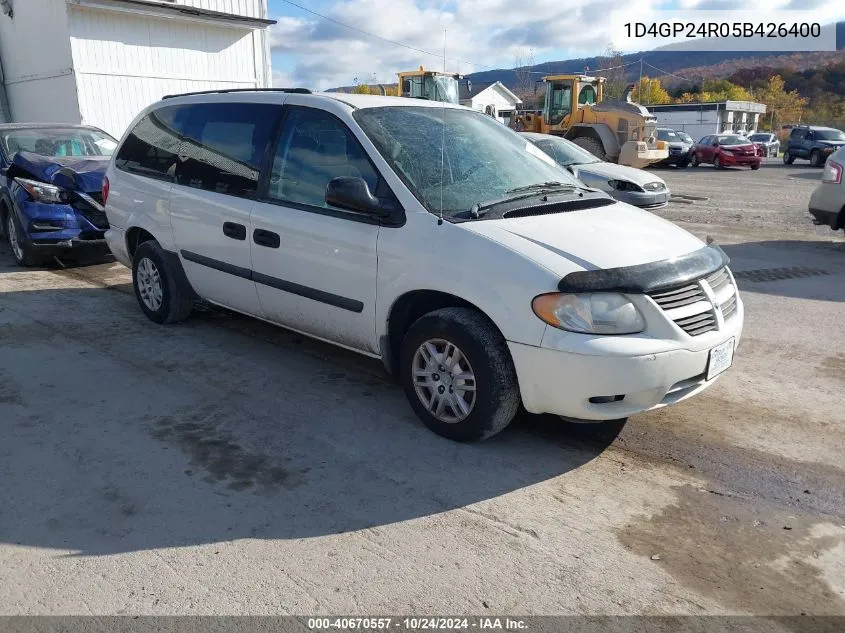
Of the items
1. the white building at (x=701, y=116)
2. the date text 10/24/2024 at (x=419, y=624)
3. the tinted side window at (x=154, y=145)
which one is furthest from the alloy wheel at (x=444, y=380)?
the white building at (x=701, y=116)

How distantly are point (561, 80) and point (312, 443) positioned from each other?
21.7 meters

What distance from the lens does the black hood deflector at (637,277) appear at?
10.6 ft

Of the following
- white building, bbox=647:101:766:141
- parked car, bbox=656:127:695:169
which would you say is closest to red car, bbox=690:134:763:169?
parked car, bbox=656:127:695:169

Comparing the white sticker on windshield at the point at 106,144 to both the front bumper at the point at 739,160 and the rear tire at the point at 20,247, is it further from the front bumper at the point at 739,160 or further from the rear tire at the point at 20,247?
the front bumper at the point at 739,160

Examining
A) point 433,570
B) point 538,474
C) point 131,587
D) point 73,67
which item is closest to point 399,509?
point 433,570

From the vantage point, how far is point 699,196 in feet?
57.1

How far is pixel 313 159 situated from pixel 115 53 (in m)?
13.8

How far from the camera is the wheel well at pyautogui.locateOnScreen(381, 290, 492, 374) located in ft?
12.5

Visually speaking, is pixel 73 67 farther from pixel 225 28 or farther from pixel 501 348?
pixel 501 348

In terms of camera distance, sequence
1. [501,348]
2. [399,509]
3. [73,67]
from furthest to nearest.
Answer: [73,67] → [501,348] → [399,509]

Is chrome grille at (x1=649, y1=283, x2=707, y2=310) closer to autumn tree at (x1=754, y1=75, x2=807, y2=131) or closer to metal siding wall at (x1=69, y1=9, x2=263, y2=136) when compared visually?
metal siding wall at (x1=69, y1=9, x2=263, y2=136)

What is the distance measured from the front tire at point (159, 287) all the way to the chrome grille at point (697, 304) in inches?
150

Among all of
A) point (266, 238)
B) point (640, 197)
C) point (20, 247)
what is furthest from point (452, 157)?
point (640, 197)

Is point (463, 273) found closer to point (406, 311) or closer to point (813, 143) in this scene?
point (406, 311)
